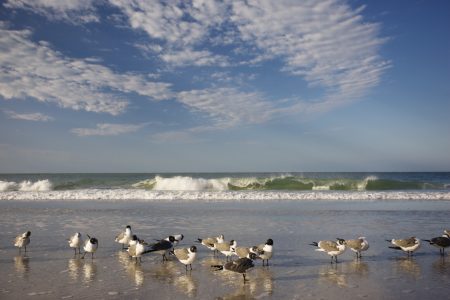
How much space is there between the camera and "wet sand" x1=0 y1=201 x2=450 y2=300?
25.9 ft

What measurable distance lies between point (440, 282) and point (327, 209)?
46.2 feet

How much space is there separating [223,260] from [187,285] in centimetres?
290

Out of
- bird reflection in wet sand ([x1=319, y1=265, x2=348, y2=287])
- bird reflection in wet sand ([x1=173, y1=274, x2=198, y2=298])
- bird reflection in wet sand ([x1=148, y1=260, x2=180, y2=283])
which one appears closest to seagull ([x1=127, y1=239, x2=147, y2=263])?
bird reflection in wet sand ([x1=148, y1=260, x2=180, y2=283])

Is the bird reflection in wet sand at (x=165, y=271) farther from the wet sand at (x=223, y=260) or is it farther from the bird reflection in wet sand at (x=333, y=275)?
the bird reflection in wet sand at (x=333, y=275)

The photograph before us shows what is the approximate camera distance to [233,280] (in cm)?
877

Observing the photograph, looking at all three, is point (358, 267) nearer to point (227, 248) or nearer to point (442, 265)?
point (442, 265)

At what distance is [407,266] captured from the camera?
10031 mm

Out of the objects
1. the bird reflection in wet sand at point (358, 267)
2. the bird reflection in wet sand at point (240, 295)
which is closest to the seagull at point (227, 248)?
the bird reflection in wet sand at point (240, 295)

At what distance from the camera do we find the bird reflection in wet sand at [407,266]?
30.5 ft

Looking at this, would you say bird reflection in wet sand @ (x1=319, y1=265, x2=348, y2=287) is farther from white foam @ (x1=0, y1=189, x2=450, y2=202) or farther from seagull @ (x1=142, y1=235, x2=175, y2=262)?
white foam @ (x1=0, y1=189, x2=450, y2=202)

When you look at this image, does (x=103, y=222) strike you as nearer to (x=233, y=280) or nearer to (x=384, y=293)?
(x=233, y=280)

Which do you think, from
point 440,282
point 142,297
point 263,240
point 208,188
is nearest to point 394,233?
point 263,240

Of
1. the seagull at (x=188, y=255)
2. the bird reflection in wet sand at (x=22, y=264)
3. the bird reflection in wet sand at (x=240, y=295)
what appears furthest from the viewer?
the seagull at (x=188, y=255)

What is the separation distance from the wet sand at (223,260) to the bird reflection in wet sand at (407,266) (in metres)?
0.02
